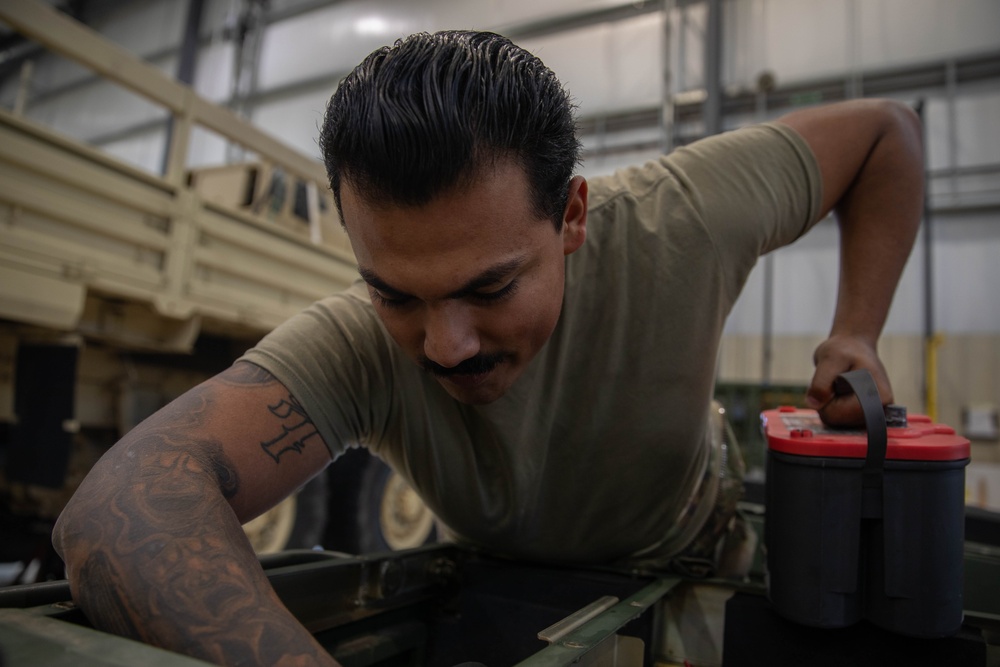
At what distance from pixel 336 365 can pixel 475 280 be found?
345mm

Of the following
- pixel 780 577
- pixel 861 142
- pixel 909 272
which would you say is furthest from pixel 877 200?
pixel 909 272

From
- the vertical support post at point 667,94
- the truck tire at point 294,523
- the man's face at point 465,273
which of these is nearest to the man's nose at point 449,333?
A: the man's face at point 465,273

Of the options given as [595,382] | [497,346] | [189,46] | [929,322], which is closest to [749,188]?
[595,382]

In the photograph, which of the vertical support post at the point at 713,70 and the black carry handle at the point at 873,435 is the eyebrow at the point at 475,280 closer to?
the black carry handle at the point at 873,435

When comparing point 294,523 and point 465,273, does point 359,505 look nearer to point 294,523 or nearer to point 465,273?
point 294,523

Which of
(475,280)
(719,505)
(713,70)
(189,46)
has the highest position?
(189,46)

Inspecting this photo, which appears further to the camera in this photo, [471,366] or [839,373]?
[839,373]

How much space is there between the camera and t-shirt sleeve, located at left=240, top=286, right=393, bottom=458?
3.41 ft

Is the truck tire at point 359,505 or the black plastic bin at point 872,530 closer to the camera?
the black plastic bin at point 872,530

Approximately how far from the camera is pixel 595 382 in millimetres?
1159

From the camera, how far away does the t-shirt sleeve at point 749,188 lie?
1180 millimetres

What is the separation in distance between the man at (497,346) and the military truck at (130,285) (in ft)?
5.66

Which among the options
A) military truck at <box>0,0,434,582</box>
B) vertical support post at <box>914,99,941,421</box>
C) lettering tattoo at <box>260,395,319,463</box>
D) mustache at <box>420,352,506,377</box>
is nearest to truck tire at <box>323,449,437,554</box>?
military truck at <box>0,0,434,582</box>

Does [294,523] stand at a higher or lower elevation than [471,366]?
lower
